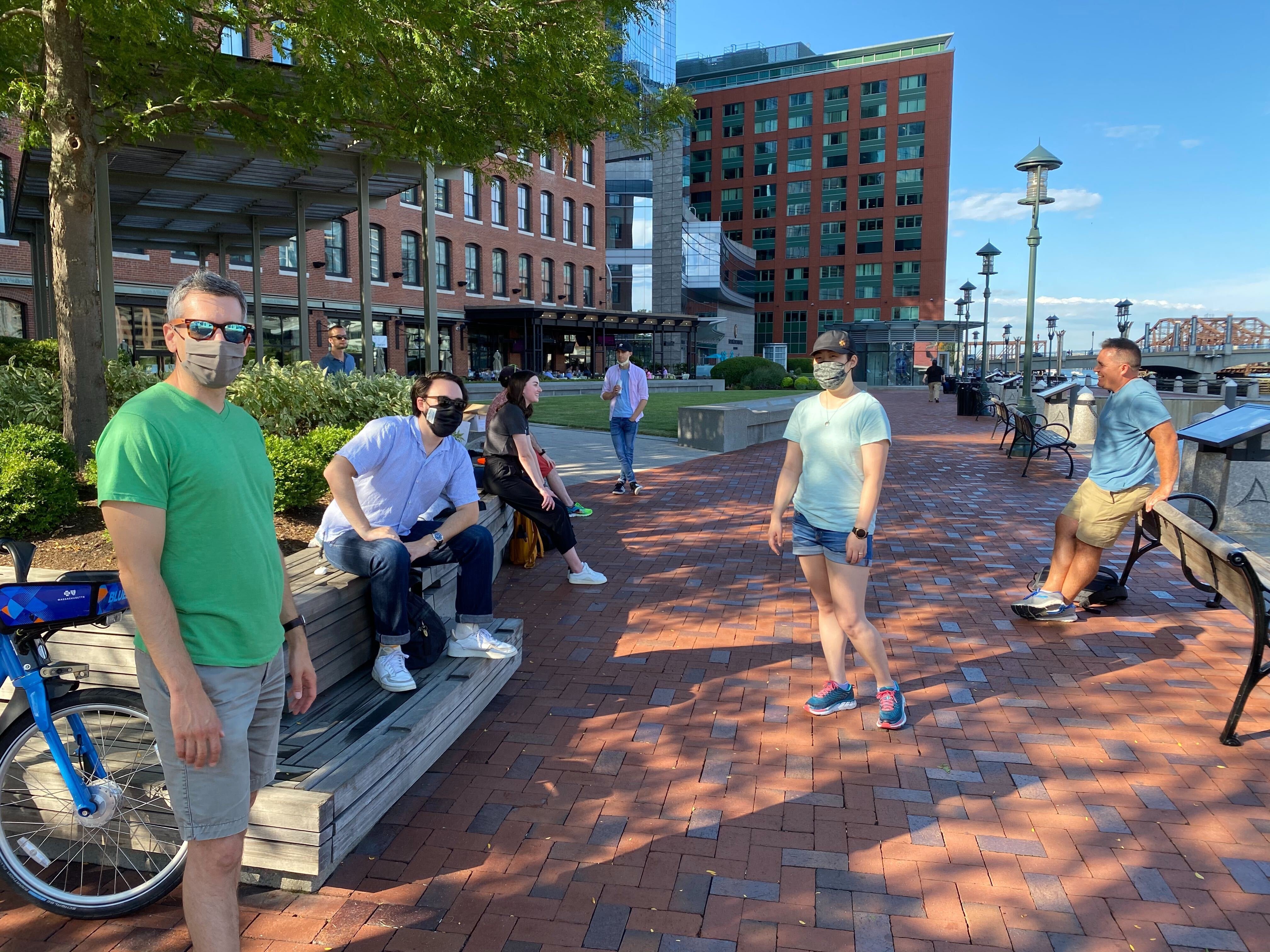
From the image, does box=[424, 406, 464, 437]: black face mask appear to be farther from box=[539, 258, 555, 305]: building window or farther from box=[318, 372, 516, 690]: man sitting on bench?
box=[539, 258, 555, 305]: building window

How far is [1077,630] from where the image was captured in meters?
5.82

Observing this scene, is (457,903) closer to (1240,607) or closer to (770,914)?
(770,914)

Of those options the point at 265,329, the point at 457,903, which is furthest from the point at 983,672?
the point at 265,329

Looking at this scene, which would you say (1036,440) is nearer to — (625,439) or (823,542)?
(625,439)

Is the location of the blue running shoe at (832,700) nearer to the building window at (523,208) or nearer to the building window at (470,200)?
the building window at (470,200)

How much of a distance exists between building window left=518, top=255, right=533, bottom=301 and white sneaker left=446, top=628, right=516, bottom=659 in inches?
1695

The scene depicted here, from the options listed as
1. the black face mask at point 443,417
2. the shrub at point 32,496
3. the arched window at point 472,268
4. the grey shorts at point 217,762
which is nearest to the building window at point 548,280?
the arched window at point 472,268

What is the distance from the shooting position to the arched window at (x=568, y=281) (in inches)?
1950

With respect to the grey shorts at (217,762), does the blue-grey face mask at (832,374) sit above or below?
above

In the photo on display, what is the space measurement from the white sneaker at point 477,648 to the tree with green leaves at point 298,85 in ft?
13.7

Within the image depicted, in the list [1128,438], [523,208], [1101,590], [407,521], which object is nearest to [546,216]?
[523,208]

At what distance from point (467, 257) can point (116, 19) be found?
37.6m

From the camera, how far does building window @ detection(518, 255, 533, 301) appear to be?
46.3m

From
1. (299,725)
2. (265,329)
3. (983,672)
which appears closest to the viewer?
(299,725)
